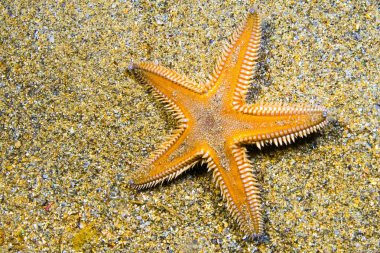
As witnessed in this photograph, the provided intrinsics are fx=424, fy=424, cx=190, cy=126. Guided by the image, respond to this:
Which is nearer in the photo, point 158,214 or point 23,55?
point 158,214

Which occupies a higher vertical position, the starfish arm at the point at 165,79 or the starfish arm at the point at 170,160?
the starfish arm at the point at 165,79

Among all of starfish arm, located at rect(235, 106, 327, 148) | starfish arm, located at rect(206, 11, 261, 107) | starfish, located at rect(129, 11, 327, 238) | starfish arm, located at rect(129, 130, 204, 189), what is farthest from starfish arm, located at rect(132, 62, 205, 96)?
starfish arm, located at rect(235, 106, 327, 148)

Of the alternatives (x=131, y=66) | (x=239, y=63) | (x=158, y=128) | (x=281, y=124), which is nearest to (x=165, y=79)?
(x=131, y=66)

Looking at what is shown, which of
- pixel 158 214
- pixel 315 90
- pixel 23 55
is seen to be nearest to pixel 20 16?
pixel 23 55

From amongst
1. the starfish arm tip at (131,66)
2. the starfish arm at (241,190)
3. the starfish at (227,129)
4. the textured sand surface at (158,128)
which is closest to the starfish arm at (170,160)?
the starfish at (227,129)

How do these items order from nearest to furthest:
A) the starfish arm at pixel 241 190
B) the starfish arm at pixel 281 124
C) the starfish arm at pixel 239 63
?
the starfish arm at pixel 281 124, the starfish arm at pixel 241 190, the starfish arm at pixel 239 63

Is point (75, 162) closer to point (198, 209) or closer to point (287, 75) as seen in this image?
point (198, 209)

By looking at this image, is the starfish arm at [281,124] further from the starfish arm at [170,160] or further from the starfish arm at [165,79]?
the starfish arm at [165,79]
